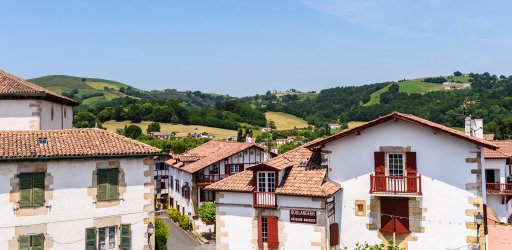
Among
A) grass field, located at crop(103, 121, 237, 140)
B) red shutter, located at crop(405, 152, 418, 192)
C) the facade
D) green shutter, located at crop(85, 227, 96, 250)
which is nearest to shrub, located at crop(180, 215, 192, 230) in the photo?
the facade

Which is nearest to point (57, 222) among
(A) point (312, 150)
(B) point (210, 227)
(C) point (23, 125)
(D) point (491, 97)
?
(C) point (23, 125)

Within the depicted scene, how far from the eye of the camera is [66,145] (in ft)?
73.5

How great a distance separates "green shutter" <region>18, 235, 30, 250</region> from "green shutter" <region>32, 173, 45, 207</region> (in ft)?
4.90

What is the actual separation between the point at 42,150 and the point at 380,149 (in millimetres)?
17444

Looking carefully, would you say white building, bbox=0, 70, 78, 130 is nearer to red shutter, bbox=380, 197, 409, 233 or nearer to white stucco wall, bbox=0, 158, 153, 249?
white stucco wall, bbox=0, 158, 153, 249

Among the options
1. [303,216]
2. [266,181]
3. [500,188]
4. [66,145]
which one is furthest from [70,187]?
[500,188]

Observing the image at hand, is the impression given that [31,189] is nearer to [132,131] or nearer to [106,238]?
[106,238]

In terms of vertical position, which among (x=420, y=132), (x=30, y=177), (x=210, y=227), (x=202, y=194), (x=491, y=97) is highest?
(x=491, y=97)

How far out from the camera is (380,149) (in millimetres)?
25281

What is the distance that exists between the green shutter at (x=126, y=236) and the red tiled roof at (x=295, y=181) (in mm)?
5783

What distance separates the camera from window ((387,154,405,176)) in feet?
81.7

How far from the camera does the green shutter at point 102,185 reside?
22.4 metres

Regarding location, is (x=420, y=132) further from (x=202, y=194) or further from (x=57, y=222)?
(x=202, y=194)

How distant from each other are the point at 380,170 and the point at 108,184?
14451 mm
